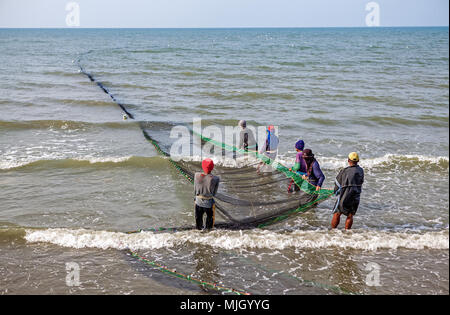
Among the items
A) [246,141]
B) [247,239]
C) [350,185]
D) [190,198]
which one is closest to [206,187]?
[247,239]

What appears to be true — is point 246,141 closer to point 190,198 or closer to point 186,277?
point 190,198

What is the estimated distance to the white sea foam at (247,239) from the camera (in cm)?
671

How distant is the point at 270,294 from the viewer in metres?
5.46

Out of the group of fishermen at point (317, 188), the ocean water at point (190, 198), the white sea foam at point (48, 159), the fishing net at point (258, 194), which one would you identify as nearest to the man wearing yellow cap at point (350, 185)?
the group of fishermen at point (317, 188)

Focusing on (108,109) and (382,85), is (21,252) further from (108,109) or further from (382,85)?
(382,85)

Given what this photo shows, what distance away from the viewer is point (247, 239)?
6.81 m

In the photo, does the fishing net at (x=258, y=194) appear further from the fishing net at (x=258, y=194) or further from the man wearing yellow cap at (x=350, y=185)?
the man wearing yellow cap at (x=350, y=185)

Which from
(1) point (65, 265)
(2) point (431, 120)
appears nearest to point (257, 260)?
(1) point (65, 265)

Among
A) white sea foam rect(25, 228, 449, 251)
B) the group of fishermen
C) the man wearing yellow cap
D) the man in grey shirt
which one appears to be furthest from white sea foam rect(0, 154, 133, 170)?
the man wearing yellow cap

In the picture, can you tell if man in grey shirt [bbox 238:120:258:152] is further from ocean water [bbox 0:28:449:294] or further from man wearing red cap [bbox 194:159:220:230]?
man wearing red cap [bbox 194:159:220:230]

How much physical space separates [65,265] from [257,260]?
3228 mm

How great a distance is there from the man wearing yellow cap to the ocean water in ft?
2.27

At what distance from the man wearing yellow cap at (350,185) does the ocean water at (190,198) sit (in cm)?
69
